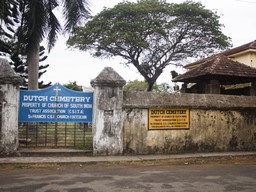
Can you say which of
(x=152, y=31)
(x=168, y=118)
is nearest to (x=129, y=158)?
Answer: (x=168, y=118)

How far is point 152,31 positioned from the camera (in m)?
29.6

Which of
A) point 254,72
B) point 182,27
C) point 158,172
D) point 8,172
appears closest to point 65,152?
point 8,172

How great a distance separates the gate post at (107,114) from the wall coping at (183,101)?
13.6 inches

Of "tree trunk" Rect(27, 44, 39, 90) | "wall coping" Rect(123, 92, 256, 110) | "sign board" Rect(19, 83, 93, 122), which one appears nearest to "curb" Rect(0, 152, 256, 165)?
"sign board" Rect(19, 83, 93, 122)

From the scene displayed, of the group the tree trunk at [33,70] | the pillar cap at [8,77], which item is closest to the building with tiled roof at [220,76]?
the tree trunk at [33,70]

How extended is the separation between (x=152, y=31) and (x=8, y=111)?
897 inches

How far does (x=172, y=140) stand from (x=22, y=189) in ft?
16.4

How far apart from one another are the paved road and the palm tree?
20.0 ft

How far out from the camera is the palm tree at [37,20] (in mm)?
11828

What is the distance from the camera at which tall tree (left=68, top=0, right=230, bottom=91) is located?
96.6ft

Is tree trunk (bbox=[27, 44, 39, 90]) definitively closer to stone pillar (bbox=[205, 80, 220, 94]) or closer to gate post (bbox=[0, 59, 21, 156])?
gate post (bbox=[0, 59, 21, 156])

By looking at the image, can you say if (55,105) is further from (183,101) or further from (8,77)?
(183,101)

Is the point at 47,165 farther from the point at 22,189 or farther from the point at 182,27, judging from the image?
the point at 182,27

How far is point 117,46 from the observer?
3109 cm
